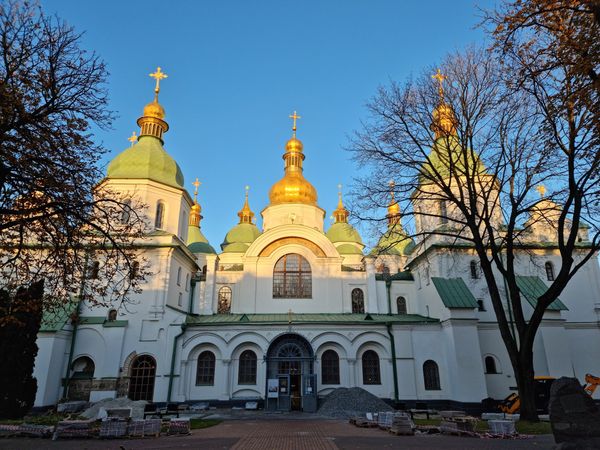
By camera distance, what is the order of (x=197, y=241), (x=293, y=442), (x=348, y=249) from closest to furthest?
(x=293, y=442)
(x=348, y=249)
(x=197, y=241)

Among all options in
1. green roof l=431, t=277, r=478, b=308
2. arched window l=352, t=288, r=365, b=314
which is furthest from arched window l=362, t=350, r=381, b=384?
green roof l=431, t=277, r=478, b=308

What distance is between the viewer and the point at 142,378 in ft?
74.4

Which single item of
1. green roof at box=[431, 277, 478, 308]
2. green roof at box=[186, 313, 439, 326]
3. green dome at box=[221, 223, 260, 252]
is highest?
green dome at box=[221, 223, 260, 252]

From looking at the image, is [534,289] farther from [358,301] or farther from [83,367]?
[83,367]

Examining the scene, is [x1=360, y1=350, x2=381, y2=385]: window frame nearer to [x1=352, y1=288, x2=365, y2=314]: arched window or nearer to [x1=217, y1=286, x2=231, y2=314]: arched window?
[x1=352, y1=288, x2=365, y2=314]: arched window

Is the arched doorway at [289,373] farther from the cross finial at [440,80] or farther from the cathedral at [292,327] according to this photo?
the cross finial at [440,80]

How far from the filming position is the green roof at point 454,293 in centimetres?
2248

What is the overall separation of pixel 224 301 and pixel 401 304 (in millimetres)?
11213

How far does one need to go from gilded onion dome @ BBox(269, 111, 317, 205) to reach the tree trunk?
21902 millimetres

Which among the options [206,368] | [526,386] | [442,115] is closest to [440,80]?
[442,115]

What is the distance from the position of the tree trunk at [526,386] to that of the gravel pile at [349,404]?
7.37 meters

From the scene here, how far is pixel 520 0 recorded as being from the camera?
8.81 meters

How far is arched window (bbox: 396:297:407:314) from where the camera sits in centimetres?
2760

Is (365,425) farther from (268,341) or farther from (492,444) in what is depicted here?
(268,341)
